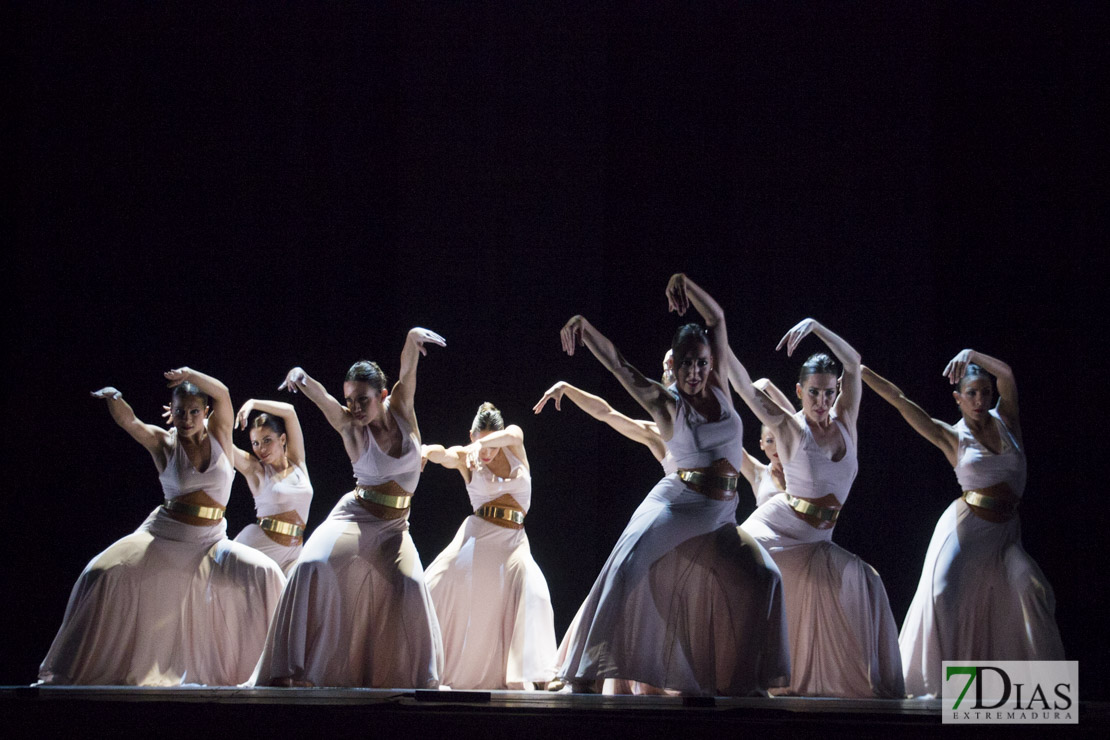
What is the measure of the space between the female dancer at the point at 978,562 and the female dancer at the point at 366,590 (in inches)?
90.2

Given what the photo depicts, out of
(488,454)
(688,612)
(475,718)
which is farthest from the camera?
(488,454)

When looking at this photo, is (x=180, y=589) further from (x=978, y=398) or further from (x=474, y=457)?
(x=978, y=398)

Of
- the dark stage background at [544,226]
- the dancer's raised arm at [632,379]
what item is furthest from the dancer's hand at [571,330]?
the dark stage background at [544,226]

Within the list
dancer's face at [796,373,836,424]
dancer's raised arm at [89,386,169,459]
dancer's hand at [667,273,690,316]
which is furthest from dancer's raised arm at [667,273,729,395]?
dancer's raised arm at [89,386,169,459]

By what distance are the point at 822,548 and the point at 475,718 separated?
2086 millimetres

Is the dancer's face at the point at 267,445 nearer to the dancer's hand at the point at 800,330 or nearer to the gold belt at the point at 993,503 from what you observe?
the dancer's hand at the point at 800,330

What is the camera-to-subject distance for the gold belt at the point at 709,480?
4.27 meters

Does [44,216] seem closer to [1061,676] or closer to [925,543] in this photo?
[925,543]

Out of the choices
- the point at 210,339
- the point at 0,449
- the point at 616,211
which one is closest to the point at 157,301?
the point at 210,339

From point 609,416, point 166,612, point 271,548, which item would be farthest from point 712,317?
point 166,612

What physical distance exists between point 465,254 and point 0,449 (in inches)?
132

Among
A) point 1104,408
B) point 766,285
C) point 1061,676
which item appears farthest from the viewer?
point 766,285

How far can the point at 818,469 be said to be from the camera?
183 inches

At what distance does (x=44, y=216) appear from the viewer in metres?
6.71
